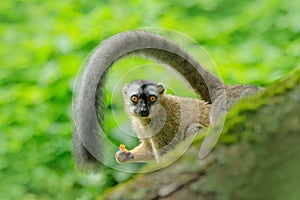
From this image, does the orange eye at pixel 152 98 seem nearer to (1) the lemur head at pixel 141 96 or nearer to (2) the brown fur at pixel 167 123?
(1) the lemur head at pixel 141 96

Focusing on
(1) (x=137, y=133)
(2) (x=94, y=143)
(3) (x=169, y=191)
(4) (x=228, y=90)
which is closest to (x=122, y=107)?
(1) (x=137, y=133)

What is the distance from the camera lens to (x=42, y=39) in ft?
24.8

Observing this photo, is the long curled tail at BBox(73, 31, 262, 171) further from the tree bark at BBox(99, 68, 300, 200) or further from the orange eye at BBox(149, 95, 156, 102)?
the tree bark at BBox(99, 68, 300, 200)

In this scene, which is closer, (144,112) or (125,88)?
(144,112)

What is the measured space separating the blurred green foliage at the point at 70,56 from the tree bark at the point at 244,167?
2409mm

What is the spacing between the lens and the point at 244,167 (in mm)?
3025

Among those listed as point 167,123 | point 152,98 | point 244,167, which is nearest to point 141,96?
point 152,98

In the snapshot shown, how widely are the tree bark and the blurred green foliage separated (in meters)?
2.41

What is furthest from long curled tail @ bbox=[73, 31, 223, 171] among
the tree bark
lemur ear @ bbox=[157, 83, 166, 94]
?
the tree bark

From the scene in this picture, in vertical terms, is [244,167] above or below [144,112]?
below

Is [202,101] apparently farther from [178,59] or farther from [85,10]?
→ [85,10]

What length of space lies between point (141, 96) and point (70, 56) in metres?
2.01

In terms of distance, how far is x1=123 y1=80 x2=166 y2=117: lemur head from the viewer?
492 centimetres

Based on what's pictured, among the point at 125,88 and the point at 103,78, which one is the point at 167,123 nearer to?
the point at 125,88
